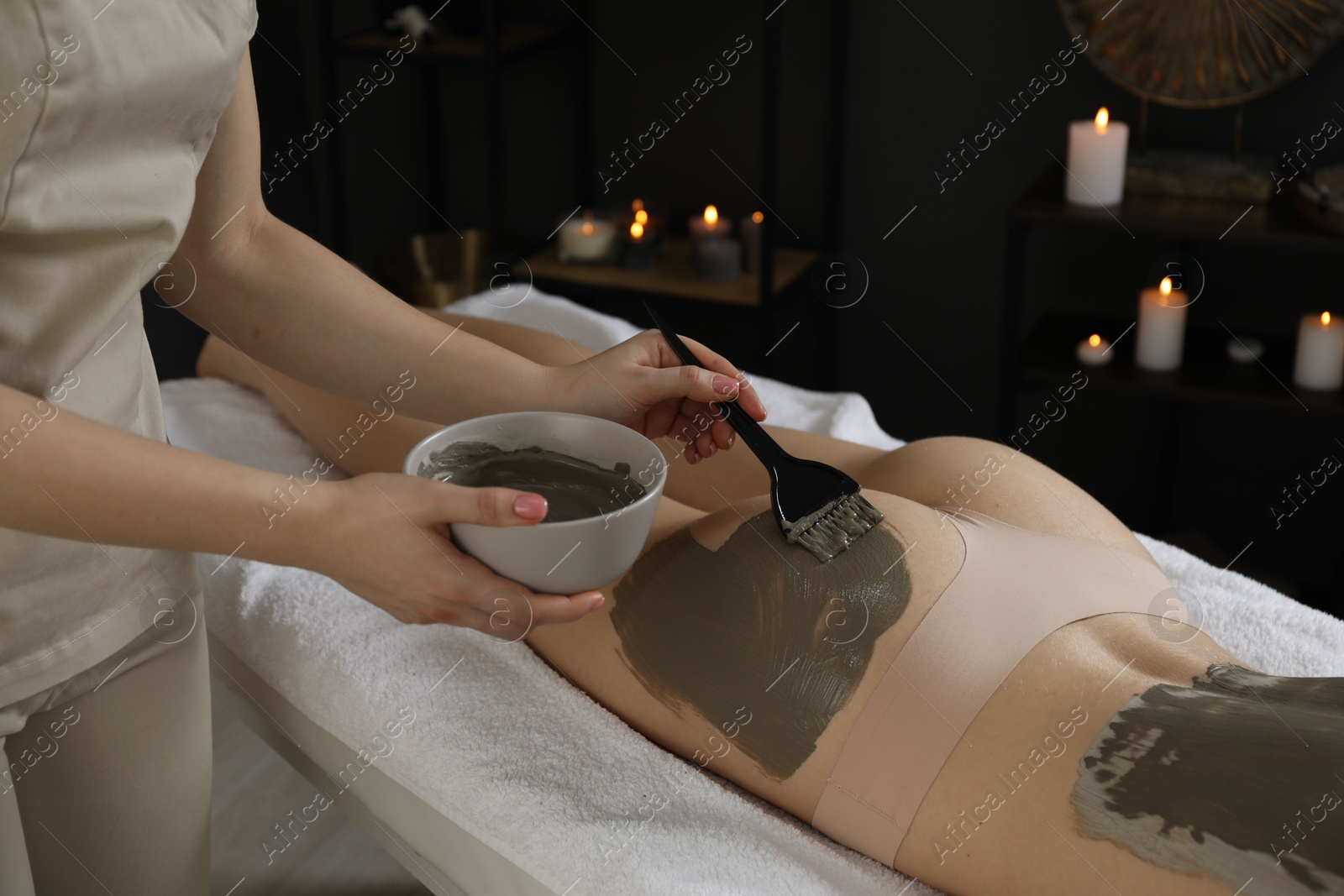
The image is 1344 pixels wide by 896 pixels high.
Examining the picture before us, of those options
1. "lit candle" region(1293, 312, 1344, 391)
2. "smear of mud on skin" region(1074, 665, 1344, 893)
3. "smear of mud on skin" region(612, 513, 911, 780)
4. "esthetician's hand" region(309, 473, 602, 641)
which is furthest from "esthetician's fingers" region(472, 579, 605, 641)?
"lit candle" region(1293, 312, 1344, 391)

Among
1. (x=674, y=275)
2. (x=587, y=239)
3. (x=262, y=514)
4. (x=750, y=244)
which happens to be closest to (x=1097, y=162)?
(x=750, y=244)

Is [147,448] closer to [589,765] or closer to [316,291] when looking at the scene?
[316,291]

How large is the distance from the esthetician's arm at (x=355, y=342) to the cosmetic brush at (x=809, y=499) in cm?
4

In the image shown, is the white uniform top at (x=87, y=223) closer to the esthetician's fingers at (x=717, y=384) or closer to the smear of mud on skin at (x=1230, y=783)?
the esthetician's fingers at (x=717, y=384)

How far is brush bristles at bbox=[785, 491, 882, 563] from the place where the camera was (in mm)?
878

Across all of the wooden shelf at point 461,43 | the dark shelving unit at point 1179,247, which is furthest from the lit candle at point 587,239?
the dark shelving unit at point 1179,247

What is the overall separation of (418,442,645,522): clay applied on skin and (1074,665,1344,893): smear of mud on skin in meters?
0.36

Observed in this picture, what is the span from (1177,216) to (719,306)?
798 mm

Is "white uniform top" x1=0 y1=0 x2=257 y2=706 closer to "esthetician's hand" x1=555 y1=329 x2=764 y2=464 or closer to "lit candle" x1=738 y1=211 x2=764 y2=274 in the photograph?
"esthetician's hand" x1=555 y1=329 x2=764 y2=464

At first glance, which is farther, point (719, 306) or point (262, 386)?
point (719, 306)

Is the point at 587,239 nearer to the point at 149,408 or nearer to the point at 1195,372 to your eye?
the point at 1195,372

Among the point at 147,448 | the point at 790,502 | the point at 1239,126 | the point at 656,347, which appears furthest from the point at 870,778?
the point at 1239,126

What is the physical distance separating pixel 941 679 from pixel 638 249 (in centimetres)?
161

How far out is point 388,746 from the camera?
959 millimetres
